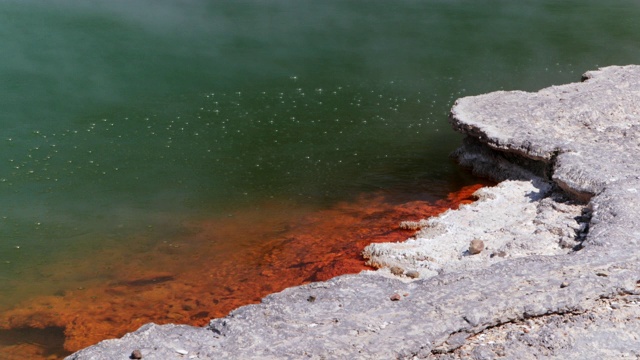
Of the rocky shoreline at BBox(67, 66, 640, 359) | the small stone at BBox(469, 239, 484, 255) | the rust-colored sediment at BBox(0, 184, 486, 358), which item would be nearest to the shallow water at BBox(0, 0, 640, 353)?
the rust-colored sediment at BBox(0, 184, 486, 358)

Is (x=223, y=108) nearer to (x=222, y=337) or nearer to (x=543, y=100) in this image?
(x=543, y=100)

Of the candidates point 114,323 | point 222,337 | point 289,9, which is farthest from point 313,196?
point 289,9

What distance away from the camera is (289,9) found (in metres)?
14.1

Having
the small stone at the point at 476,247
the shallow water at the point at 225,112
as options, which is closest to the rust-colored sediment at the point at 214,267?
the shallow water at the point at 225,112

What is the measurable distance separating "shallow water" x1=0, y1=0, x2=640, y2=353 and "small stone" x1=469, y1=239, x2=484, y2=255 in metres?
1.07

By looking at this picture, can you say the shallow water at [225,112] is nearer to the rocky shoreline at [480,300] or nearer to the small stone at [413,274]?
the small stone at [413,274]

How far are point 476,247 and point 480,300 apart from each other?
140cm

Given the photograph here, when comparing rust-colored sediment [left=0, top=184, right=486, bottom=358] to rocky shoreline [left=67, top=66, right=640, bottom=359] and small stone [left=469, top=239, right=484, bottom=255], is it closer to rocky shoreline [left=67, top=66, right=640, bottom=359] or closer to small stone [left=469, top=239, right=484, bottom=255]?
rocky shoreline [left=67, top=66, right=640, bottom=359]

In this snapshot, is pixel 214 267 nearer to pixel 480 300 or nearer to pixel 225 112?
pixel 480 300

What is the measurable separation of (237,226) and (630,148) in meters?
3.31

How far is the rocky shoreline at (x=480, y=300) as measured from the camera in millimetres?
3744

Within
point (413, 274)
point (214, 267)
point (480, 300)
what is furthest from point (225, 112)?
point (480, 300)

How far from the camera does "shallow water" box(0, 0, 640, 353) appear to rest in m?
6.37

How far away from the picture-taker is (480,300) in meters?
4.02
